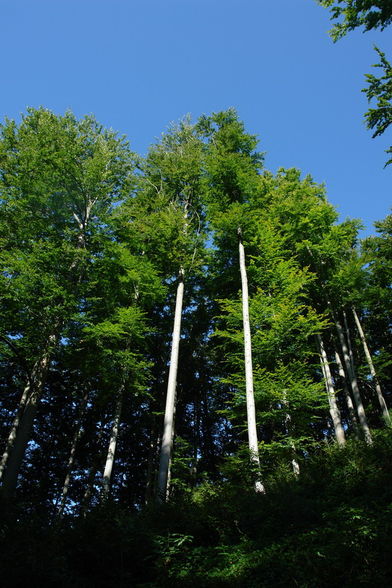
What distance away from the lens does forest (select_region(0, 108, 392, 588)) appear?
5078mm

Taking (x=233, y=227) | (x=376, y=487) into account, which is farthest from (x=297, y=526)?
(x=233, y=227)

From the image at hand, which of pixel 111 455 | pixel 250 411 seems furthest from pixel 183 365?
pixel 250 411

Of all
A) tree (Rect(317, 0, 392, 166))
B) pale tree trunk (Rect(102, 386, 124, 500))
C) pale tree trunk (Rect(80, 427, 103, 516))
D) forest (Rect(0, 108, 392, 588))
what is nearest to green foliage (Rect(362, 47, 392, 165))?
tree (Rect(317, 0, 392, 166))

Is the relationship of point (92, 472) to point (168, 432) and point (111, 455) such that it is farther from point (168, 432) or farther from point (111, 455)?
point (168, 432)

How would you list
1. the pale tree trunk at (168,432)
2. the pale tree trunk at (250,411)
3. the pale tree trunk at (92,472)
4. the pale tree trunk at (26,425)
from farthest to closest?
the pale tree trunk at (92,472), the pale tree trunk at (168,432), the pale tree trunk at (26,425), the pale tree trunk at (250,411)

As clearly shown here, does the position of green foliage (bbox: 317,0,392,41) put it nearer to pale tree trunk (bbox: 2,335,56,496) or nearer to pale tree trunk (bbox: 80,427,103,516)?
pale tree trunk (bbox: 2,335,56,496)

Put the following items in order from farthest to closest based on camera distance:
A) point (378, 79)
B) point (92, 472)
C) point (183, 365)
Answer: point (183, 365), point (92, 472), point (378, 79)

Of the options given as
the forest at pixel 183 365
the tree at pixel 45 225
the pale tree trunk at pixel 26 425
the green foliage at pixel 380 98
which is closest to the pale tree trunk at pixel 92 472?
the forest at pixel 183 365

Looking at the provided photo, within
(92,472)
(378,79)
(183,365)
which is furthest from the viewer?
(183,365)

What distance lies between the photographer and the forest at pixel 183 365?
5.08m

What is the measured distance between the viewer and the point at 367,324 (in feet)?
72.2

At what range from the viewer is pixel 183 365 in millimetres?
19281

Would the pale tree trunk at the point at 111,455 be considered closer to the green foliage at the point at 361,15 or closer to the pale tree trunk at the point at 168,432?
the pale tree trunk at the point at 168,432

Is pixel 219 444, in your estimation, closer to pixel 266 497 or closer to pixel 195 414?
pixel 195 414
